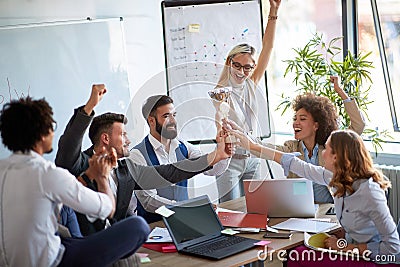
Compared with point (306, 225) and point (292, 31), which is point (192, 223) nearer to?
point (306, 225)

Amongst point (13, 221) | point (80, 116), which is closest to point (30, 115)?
point (13, 221)

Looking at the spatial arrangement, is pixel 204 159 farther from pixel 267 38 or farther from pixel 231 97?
pixel 267 38

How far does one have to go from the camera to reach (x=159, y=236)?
317 cm

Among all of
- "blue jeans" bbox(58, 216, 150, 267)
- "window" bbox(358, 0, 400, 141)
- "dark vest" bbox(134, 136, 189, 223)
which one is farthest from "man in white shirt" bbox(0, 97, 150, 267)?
"window" bbox(358, 0, 400, 141)

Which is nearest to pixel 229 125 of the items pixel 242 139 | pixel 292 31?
pixel 242 139

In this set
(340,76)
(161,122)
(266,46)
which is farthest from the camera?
(340,76)

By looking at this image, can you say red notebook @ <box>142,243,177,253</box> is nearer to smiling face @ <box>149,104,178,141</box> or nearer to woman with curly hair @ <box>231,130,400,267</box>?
woman with curly hair @ <box>231,130,400,267</box>

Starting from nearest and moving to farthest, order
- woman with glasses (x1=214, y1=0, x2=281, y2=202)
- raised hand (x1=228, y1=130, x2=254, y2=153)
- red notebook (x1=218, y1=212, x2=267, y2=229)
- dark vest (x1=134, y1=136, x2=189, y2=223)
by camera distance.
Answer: red notebook (x1=218, y1=212, x2=267, y2=229), raised hand (x1=228, y1=130, x2=254, y2=153), dark vest (x1=134, y1=136, x2=189, y2=223), woman with glasses (x1=214, y1=0, x2=281, y2=202)

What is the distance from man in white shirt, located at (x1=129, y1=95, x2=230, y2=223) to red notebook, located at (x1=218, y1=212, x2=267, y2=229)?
346 mm

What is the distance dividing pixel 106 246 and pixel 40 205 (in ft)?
0.90

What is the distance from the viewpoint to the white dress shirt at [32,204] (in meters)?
2.24

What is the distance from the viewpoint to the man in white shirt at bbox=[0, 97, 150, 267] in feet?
7.36

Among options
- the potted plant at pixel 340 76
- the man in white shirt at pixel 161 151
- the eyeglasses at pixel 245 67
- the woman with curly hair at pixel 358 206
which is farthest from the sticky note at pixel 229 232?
the potted plant at pixel 340 76

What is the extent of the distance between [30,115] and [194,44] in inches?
115
